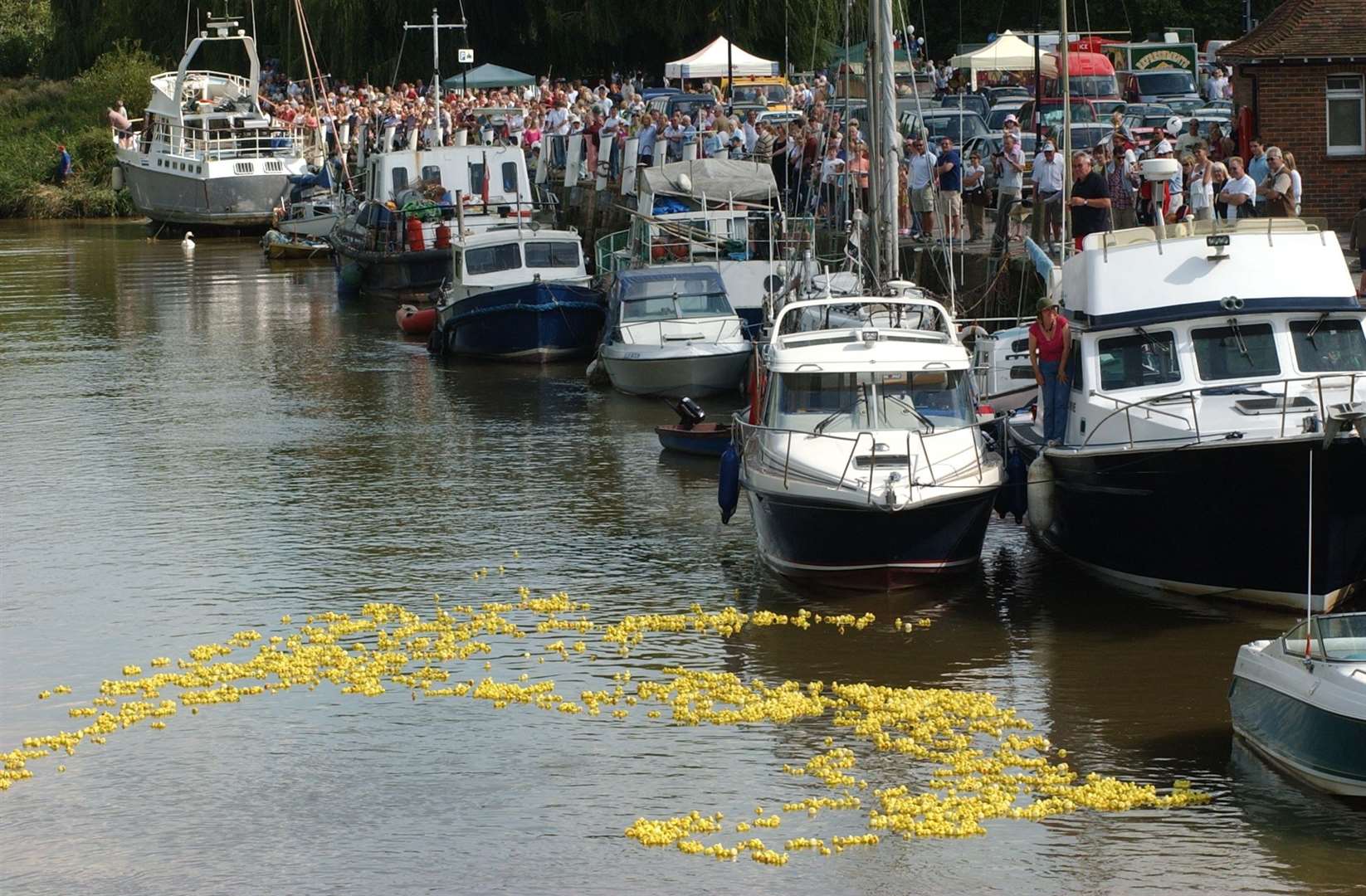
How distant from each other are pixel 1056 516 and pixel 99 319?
29.3 m

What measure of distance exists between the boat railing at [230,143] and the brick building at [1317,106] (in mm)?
37994

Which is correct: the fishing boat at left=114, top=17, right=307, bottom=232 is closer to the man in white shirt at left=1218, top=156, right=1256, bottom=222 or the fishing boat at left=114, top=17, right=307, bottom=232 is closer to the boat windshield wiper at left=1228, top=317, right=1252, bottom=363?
the man in white shirt at left=1218, top=156, right=1256, bottom=222

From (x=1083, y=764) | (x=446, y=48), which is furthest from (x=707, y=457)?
(x=446, y=48)

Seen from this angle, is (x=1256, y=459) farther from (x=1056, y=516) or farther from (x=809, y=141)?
(x=809, y=141)

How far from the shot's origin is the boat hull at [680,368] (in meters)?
30.4

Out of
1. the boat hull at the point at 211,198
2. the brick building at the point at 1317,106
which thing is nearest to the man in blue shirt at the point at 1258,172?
the brick building at the point at 1317,106

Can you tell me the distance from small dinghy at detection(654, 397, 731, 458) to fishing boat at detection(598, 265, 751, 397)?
155 inches

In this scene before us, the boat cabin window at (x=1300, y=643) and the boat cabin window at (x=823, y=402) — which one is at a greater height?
the boat cabin window at (x=823, y=402)

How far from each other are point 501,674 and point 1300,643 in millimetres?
6638

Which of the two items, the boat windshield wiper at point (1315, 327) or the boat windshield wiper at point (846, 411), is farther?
the boat windshield wiper at point (846, 411)

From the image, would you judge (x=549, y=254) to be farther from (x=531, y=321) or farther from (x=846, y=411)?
(x=846, y=411)

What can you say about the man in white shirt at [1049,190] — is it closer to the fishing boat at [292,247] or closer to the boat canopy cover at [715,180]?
the boat canopy cover at [715,180]

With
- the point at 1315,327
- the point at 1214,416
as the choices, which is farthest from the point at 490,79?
the point at 1214,416

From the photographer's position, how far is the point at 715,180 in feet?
118
